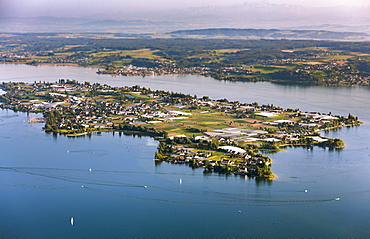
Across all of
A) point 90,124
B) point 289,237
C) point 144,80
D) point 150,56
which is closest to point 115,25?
point 150,56

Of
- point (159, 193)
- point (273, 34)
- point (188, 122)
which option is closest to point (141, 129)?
point (188, 122)

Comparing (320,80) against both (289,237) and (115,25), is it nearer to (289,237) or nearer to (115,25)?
(289,237)

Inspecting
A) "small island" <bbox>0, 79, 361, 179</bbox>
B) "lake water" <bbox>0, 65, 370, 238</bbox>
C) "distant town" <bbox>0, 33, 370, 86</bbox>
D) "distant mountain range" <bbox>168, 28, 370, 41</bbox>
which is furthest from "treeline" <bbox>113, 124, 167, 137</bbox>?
"distant mountain range" <bbox>168, 28, 370, 41</bbox>

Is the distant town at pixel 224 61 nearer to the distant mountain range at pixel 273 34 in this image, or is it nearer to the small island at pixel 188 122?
the small island at pixel 188 122

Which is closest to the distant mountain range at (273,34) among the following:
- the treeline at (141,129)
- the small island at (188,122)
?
the small island at (188,122)

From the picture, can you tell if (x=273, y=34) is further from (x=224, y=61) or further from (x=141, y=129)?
(x=141, y=129)

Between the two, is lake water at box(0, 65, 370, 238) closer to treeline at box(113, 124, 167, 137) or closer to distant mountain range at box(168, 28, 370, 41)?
treeline at box(113, 124, 167, 137)
